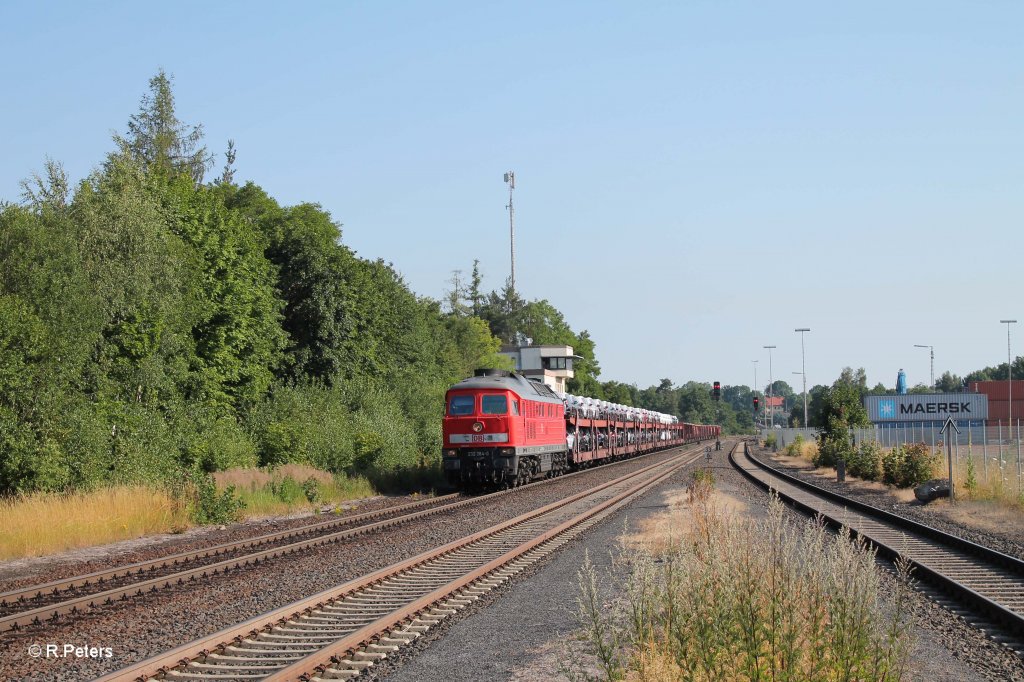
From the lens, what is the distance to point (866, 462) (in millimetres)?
39031

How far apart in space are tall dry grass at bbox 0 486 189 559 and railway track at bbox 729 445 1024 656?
40.1 ft

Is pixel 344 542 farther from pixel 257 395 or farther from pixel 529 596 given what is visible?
pixel 257 395

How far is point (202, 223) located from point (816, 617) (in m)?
37.8

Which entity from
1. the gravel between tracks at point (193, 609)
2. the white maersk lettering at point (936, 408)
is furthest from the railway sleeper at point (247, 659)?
the white maersk lettering at point (936, 408)

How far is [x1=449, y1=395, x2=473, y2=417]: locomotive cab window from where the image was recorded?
30906 millimetres

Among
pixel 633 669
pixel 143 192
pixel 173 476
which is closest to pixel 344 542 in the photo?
pixel 173 476

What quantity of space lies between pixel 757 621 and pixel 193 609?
22.4ft

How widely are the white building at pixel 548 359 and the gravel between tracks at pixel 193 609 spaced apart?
92996 mm

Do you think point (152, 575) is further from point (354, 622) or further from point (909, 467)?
point (909, 467)

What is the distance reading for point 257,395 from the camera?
1702 inches

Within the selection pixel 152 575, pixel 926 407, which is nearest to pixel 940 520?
pixel 152 575

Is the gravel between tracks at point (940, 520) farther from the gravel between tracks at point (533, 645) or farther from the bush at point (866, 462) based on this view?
the gravel between tracks at point (533, 645)

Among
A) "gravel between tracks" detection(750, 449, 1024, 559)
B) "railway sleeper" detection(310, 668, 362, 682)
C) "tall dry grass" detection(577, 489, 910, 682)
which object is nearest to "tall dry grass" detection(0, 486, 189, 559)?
"railway sleeper" detection(310, 668, 362, 682)

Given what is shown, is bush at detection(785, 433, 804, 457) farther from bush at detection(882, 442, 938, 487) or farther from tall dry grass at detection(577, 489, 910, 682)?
tall dry grass at detection(577, 489, 910, 682)
